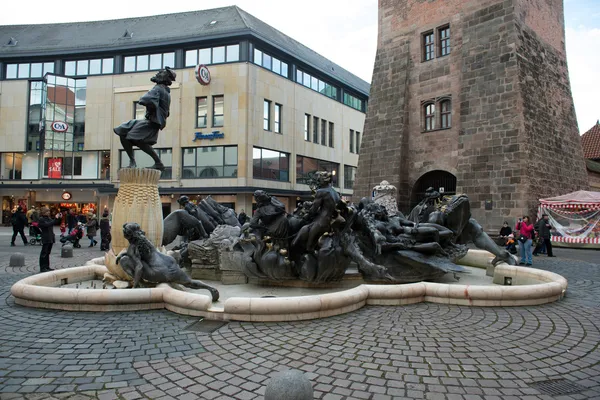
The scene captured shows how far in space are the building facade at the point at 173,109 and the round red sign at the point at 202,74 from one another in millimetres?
631

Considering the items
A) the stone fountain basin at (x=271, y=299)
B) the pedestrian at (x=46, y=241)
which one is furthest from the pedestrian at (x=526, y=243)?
the pedestrian at (x=46, y=241)

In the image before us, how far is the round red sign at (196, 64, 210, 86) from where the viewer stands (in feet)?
103

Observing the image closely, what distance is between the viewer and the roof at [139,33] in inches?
1315

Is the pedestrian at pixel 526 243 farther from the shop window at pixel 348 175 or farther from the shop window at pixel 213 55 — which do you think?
the shop window at pixel 348 175

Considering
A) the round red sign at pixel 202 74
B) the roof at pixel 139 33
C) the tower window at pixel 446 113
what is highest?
the roof at pixel 139 33

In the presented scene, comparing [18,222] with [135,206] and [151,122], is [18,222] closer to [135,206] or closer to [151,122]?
[151,122]

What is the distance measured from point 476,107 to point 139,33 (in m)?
30.4

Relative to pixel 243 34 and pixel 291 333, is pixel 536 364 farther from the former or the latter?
pixel 243 34

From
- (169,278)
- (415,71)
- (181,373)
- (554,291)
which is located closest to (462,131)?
(415,71)

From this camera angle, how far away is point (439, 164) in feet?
74.1

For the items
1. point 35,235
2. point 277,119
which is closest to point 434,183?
point 277,119

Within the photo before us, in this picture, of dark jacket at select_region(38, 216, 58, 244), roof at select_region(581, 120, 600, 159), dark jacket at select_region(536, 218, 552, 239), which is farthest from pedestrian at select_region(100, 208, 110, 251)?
roof at select_region(581, 120, 600, 159)

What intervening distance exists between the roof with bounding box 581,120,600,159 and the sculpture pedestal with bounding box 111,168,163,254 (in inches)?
1607

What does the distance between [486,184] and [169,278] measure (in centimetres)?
1752
